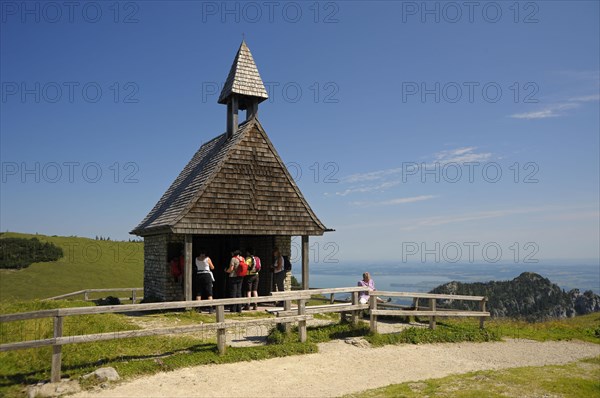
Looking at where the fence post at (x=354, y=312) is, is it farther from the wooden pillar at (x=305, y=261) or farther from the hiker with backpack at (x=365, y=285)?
the wooden pillar at (x=305, y=261)

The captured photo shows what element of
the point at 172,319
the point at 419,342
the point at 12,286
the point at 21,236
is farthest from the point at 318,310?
the point at 21,236

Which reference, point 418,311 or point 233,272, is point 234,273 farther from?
point 418,311

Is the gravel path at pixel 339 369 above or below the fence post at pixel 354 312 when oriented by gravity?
below

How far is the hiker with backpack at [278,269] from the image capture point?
18.6 meters

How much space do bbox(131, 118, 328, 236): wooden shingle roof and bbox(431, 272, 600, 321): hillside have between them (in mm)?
35511

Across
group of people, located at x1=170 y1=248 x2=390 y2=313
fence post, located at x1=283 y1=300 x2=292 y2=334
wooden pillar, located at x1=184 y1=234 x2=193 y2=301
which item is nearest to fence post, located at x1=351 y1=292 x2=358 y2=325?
group of people, located at x1=170 y1=248 x2=390 y2=313

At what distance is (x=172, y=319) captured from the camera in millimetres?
14781

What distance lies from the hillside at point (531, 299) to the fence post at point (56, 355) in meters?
45.6

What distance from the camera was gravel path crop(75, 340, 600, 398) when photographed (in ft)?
27.1

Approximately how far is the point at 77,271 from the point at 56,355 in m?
30.1

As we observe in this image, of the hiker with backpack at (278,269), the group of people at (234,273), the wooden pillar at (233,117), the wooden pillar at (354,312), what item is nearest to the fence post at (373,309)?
the wooden pillar at (354,312)

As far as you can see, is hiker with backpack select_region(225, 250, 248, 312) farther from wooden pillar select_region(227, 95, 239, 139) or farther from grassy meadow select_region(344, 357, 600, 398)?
grassy meadow select_region(344, 357, 600, 398)

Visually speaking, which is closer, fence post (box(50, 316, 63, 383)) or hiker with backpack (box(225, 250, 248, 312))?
fence post (box(50, 316, 63, 383))

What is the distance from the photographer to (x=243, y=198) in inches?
695
